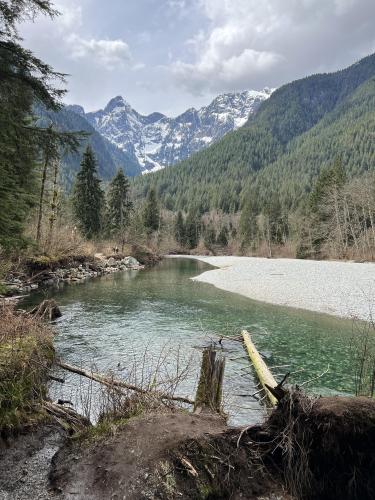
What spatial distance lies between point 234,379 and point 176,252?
95138 millimetres

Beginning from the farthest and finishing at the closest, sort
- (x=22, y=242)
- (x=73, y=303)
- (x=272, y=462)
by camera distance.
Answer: (x=73, y=303) < (x=22, y=242) < (x=272, y=462)

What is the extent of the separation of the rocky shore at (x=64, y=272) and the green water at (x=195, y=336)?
4.76ft

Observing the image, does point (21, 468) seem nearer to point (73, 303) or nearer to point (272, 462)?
point (272, 462)

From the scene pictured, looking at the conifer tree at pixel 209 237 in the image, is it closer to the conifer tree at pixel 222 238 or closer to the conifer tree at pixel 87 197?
the conifer tree at pixel 222 238

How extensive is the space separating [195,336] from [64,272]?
2049 cm

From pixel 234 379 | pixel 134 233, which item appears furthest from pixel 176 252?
pixel 234 379

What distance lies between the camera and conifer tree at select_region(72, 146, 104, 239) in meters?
53.7

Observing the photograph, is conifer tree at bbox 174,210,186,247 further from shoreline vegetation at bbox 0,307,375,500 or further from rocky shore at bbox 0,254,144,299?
shoreline vegetation at bbox 0,307,375,500

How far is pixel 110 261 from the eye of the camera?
45.1m

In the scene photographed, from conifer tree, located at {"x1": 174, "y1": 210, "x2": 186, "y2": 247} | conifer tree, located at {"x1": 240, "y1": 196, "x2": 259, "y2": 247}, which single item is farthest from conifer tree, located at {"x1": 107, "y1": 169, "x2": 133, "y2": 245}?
conifer tree, located at {"x1": 174, "y1": 210, "x2": 186, "y2": 247}

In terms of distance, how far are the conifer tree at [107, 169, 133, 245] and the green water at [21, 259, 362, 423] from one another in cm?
3650

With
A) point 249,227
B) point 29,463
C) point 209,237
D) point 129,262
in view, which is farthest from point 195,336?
point 209,237

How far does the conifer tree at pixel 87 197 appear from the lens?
5366cm

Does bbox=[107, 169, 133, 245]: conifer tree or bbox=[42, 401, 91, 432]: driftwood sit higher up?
bbox=[107, 169, 133, 245]: conifer tree
